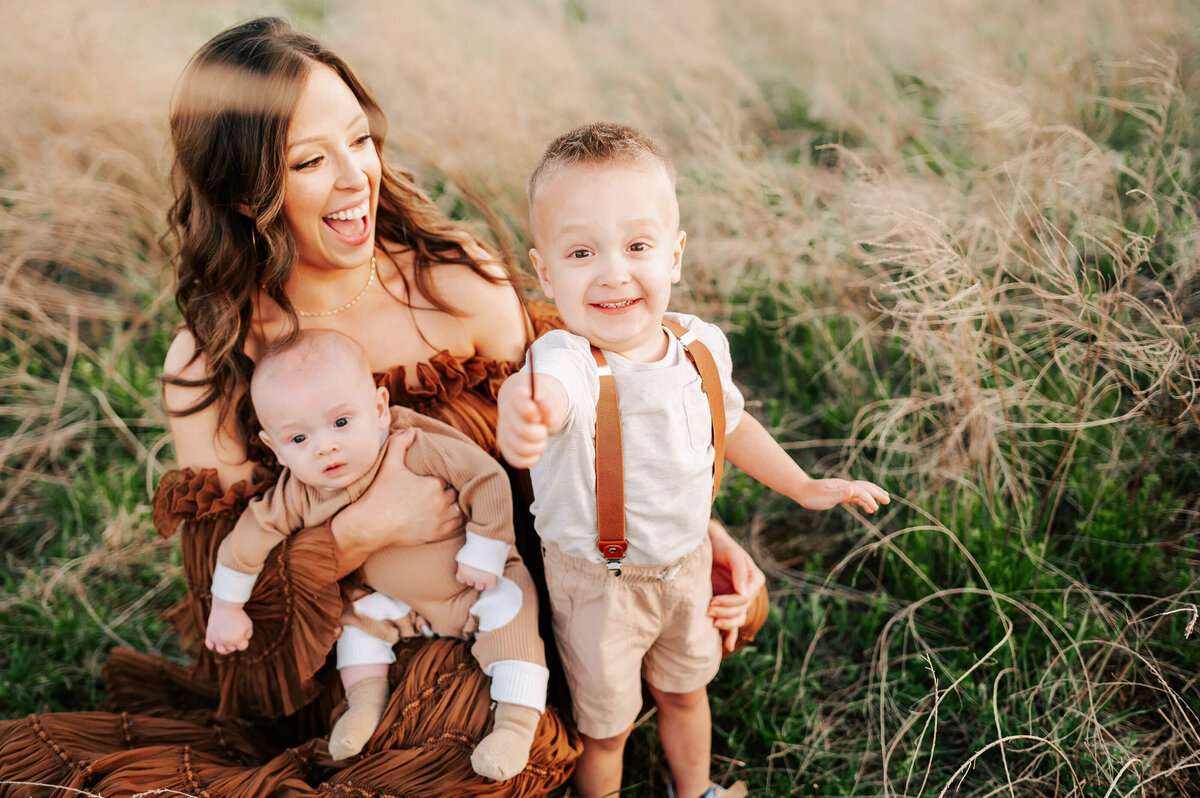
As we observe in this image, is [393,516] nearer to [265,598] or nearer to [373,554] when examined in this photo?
[373,554]

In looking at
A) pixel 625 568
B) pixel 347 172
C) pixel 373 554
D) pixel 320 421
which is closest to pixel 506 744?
pixel 625 568

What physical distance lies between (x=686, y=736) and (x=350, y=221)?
1532mm

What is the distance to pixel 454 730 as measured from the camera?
1.88 metres

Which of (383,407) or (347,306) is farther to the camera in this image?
(347,306)

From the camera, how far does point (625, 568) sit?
71.4 inches

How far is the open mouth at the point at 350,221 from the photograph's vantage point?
81.7 inches

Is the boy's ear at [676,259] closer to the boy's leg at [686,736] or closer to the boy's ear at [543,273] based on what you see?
the boy's ear at [543,273]

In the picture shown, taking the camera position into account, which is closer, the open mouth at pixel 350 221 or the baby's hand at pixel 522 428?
the baby's hand at pixel 522 428

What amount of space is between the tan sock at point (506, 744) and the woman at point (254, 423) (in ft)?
0.24

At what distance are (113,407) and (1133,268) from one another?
375 centimetres

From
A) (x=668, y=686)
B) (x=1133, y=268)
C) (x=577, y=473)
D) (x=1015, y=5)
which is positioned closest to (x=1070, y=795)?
(x=668, y=686)

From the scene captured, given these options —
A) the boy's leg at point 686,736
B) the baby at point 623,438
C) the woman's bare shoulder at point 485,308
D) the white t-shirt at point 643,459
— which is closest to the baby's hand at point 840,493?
the baby at point 623,438

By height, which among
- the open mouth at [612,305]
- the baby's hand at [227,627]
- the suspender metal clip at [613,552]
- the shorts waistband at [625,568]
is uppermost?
the open mouth at [612,305]

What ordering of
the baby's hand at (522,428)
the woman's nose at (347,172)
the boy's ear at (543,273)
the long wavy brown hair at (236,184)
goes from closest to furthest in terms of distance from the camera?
the baby's hand at (522,428) < the boy's ear at (543,273) < the long wavy brown hair at (236,184) < the woman's nose at (347,172)
